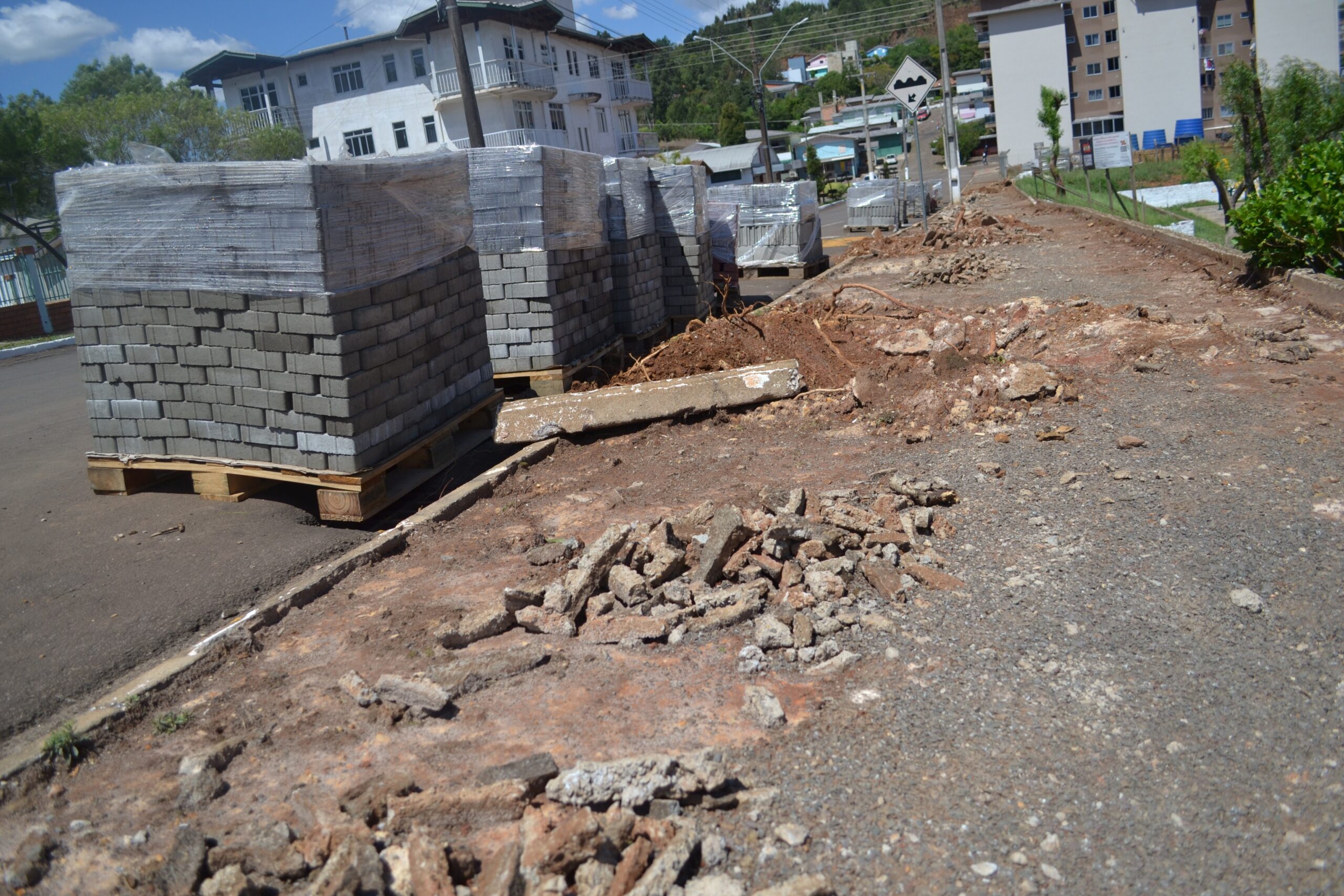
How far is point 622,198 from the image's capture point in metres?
10.8

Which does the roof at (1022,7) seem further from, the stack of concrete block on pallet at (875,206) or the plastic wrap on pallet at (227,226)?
the plastic wrap on pallet at (227,226)

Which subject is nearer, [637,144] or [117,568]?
[117,568]

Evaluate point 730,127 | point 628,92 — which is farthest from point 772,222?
point 730,127

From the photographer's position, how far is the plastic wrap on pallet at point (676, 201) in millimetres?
12305

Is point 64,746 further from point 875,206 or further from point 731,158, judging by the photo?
point 731,158

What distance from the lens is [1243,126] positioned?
1942 centimetres

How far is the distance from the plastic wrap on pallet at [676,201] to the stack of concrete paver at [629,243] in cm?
64

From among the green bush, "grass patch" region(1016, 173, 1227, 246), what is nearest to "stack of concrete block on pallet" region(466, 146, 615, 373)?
the green bush

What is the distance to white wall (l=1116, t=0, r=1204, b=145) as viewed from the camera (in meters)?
69.8

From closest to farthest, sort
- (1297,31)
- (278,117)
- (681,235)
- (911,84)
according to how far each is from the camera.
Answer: (681,235) → (911,84) → (278,117) → (1297,31)

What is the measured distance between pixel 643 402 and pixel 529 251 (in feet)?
5.75

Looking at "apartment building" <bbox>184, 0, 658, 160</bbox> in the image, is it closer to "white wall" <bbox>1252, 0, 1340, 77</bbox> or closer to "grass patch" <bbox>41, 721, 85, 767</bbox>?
"grass patch" <bbox>41, 721, 85, 767</bbox>

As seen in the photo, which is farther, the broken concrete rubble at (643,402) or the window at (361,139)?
the window at (361,139)

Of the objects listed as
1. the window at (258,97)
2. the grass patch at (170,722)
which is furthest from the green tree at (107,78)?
Result: the grass patch at (170,722)
